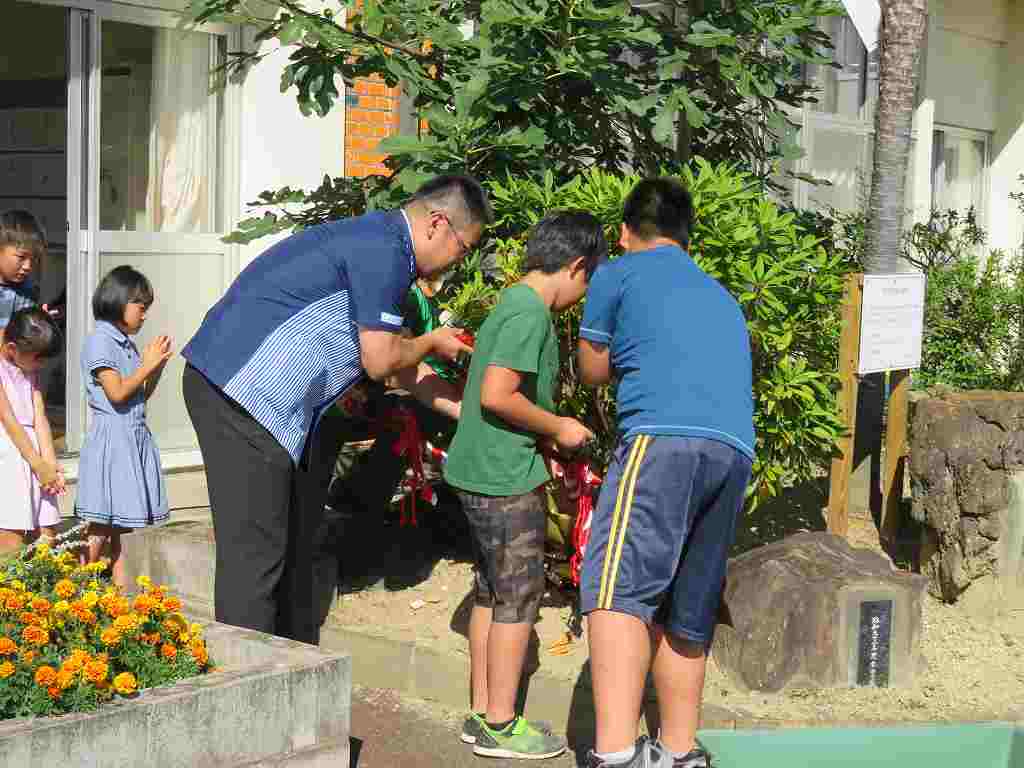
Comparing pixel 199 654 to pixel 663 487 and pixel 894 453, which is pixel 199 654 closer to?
pixel 663 487

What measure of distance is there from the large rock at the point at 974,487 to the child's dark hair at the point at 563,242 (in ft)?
7.08

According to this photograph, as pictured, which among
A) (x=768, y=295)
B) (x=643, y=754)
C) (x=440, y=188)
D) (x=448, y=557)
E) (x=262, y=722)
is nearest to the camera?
(x=262, y=722)

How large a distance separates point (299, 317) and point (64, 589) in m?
1.10

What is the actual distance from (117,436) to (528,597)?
7.81 feet

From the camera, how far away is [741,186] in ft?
20.3

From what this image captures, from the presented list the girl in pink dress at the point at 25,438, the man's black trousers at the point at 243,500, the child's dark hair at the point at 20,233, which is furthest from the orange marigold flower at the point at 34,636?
the child's dark hair at the point at 20,233

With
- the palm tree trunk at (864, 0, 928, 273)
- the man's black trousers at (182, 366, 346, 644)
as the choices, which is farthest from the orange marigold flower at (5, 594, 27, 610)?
the palm tree trunk at (864, 0, 928, 273)

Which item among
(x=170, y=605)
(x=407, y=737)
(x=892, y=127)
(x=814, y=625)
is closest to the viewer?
(x=170, y=605)

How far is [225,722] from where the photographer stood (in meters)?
3.88

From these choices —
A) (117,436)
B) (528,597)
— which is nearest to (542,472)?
(528,597)

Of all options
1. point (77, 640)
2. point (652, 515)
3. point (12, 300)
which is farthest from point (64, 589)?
point (12, 300)

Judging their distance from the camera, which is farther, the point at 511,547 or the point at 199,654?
the point at 511,547

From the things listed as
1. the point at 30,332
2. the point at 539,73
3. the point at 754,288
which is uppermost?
the point at 539,73

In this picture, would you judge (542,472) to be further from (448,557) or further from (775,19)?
(775,19)
